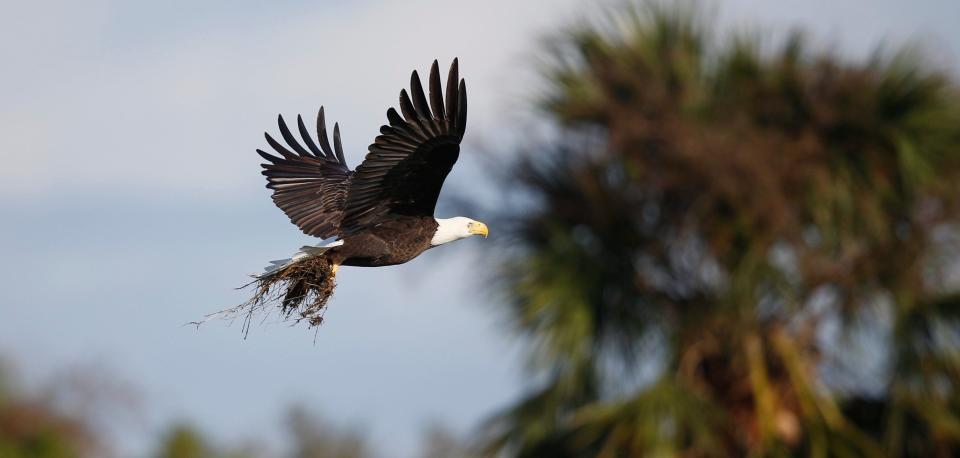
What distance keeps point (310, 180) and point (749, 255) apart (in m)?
5.23

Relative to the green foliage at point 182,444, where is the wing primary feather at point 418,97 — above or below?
above

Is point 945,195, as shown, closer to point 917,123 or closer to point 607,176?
point 917,123

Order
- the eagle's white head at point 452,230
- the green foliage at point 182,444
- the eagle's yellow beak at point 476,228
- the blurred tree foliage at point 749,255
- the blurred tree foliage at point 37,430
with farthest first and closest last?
the blurred tree foliage at point 37,430, the green foliage at point 182,444, the blurred tree foliage at point 749,255, the eagle's yellow beak at point 476,228, the eagle's white head at point 452,230

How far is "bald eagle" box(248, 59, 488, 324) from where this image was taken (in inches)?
273

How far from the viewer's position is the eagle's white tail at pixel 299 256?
6.96 m

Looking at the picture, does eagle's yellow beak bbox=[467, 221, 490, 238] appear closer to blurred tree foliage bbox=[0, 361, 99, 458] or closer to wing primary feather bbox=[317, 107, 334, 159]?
Result: wing primary feather bbox=[317, 107, 334, 159]

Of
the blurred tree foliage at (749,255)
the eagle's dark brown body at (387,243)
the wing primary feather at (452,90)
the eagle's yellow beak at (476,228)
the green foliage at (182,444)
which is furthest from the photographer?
the green foliage at (182,444)

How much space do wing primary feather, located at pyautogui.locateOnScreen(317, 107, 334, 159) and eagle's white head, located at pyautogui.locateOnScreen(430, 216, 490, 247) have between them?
0.82 metres

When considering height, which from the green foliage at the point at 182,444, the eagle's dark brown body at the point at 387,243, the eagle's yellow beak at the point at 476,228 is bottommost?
the green foliage at the point at 182,444

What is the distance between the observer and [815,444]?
1163 cm

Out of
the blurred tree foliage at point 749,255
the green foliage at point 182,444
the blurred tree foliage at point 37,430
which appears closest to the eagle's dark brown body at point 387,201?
the blurred tree foliage at point 749,255

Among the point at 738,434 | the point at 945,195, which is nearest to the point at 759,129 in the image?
the point at 945,195

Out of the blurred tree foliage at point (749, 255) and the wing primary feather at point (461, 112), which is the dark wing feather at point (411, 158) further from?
the blurred tree foliage at point (749, 255)

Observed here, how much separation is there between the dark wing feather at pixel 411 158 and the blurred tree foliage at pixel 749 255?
14.9 feet
